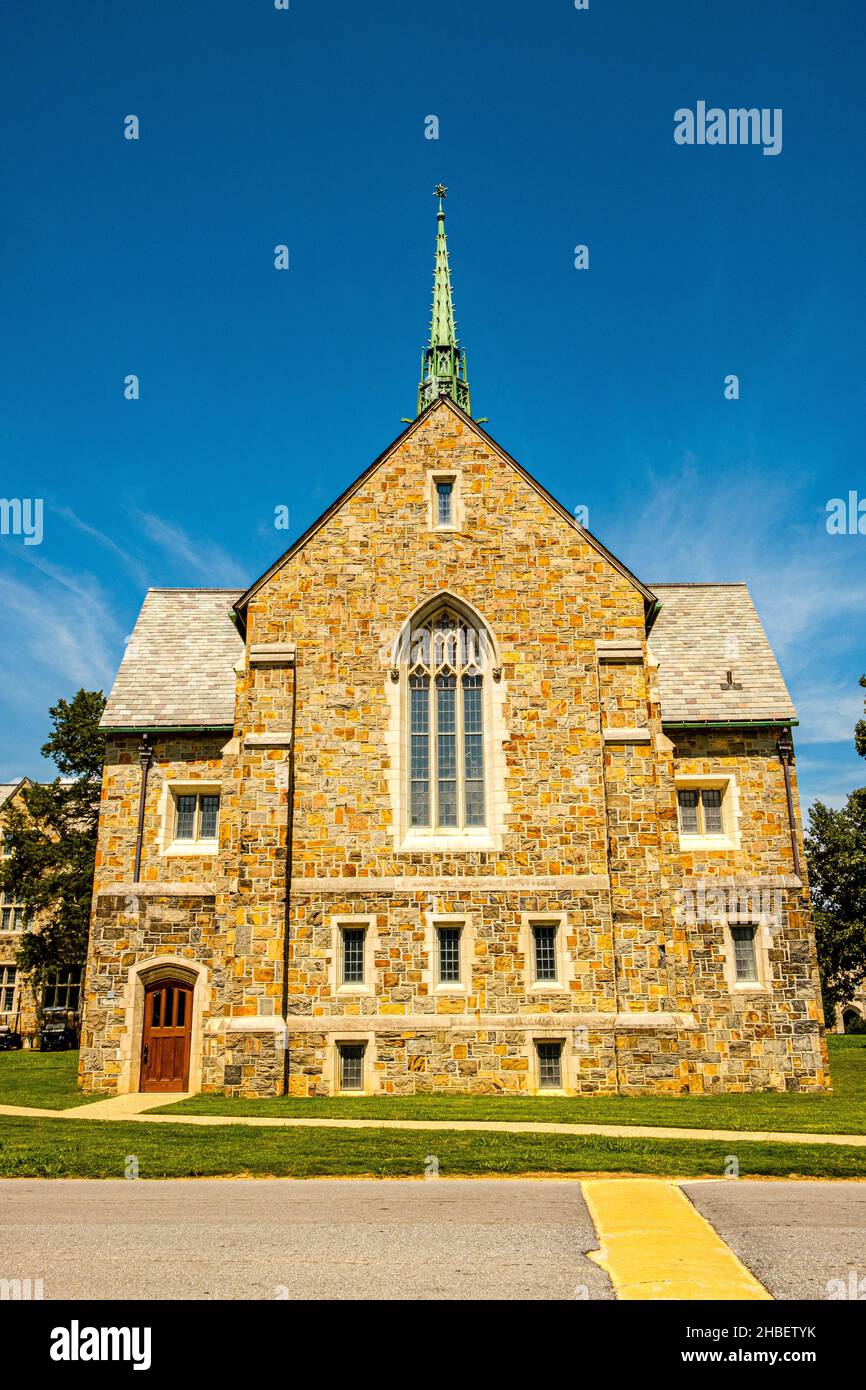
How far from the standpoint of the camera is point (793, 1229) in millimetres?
8234

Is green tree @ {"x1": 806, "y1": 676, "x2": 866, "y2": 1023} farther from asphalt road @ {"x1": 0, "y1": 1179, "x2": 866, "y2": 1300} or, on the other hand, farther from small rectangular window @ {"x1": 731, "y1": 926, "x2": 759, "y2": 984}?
asphalt road @ {"x1": 0, "y1": 1179, "x2": 866, "y2": 1300}

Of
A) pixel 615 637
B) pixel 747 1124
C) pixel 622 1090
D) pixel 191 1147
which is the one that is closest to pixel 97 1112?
pixel 191 1147

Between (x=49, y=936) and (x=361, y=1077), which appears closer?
(x=361, y=1077)

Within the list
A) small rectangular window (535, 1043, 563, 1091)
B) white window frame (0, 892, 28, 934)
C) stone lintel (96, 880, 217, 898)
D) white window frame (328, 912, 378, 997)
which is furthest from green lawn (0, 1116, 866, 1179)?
white window frame (0, 892, 28, 934)

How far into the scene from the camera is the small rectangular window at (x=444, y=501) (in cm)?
2275

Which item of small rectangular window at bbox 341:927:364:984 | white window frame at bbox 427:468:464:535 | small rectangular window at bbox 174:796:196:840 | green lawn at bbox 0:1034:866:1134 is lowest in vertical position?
green lawn at bbox 0:1034:866:1134

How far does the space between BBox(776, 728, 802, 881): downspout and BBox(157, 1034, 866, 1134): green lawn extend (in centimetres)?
512

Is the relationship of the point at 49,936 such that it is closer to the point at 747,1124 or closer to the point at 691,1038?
the point at 691,1038

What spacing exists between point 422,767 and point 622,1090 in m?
7.56

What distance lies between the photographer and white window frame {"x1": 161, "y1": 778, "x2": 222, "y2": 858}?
23.3m

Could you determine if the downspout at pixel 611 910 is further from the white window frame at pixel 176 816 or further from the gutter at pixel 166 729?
the white window frame at pixel 176 816

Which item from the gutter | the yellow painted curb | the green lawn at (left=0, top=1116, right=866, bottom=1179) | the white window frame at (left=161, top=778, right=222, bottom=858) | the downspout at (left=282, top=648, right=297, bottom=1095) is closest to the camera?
the yellow painted curb

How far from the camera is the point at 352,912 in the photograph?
2052cm

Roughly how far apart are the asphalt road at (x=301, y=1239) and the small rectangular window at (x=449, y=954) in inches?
379
